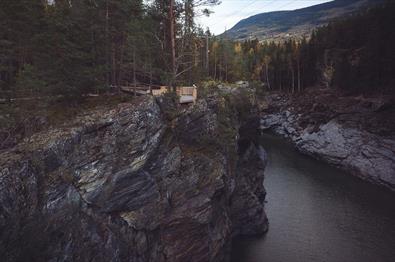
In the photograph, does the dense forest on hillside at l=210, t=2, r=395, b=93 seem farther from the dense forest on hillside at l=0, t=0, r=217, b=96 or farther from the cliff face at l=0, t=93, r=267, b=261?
the dense forest on hillside at l=0, t=0, r=217, b=96

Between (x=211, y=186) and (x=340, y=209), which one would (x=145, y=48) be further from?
(x=340, y=209)

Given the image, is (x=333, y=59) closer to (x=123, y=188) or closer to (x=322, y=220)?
(x=322, y=220)

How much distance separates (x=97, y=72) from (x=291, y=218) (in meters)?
29.5

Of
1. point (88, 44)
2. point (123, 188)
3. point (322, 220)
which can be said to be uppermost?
point (88, 44)

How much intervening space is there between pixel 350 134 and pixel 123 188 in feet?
166

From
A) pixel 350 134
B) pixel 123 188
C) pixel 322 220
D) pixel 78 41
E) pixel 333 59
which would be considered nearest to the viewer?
pixel 123 188

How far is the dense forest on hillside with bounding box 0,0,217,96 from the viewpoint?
73.7ft

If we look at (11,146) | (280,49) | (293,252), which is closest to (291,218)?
(293,252)

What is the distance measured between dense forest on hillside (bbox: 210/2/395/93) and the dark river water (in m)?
21.6

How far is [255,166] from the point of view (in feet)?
145


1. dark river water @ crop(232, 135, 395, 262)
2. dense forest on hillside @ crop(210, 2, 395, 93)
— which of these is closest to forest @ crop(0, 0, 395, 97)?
dark river water @ crop(232, 135, 395, 262)

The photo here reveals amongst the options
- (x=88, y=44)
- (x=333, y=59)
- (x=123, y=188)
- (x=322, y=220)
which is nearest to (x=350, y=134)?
(x=322, y=220)

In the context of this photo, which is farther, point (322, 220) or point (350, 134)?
point (350, 134)

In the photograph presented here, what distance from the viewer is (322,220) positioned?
39562 millimetres
